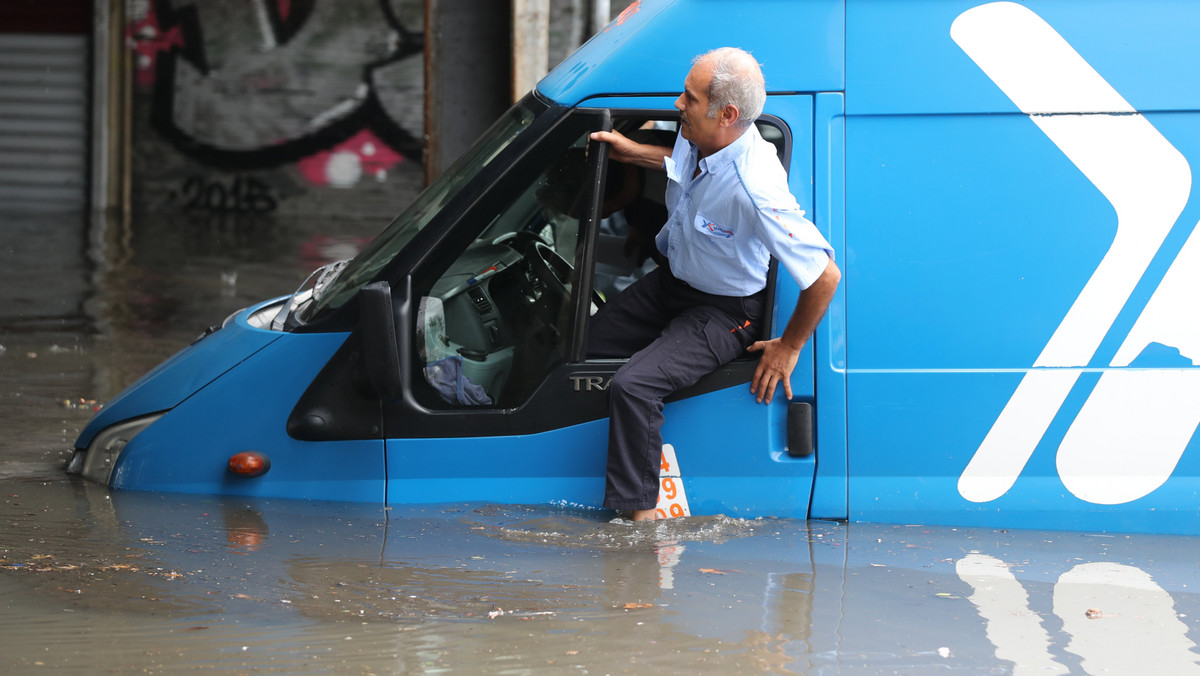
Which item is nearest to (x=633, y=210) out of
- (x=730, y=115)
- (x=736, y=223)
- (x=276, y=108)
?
(x=736, y=223)

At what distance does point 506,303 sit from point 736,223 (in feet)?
2.42

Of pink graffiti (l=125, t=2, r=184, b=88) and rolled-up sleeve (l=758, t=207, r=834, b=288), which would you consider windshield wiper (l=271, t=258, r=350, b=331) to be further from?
pink graffiti (l=125, t=2, r=184, b=88)

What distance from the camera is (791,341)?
10.9 ft

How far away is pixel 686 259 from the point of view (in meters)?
3.48

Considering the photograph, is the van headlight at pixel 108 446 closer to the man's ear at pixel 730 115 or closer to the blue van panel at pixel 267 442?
the blue van panel at pixel 267 442

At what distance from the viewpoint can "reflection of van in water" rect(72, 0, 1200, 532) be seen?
328 centimetres

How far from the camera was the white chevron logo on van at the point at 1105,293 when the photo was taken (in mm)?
3262

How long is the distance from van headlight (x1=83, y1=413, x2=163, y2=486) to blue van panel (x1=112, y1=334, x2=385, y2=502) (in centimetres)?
13

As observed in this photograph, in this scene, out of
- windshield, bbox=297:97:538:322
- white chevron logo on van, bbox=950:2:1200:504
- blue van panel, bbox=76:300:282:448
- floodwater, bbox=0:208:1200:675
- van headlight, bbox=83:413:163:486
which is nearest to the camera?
floodwater, bbox=0:208:1200:675

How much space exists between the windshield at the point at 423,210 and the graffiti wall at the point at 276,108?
11.5 m

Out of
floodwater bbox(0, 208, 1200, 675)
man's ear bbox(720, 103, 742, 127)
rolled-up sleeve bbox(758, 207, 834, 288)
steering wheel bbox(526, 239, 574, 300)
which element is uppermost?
man's ear bbox(720, 103, 742, 127)

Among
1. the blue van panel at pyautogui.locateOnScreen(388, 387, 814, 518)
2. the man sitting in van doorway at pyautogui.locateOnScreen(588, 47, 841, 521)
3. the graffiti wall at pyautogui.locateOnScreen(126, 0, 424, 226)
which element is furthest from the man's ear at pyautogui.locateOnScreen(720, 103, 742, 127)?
the graffiti wall at pyautogui.locateOnScreen(126, 0, 424, 226)

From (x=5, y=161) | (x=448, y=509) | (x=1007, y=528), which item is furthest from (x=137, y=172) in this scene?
(x=1007, y=528)

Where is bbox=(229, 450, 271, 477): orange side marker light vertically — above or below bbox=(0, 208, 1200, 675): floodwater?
above
